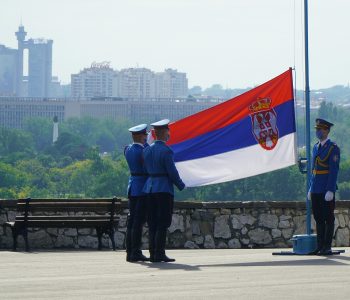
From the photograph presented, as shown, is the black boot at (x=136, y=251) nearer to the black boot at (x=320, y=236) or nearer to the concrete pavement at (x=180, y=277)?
the concrete pavement at (x=180, y=277)

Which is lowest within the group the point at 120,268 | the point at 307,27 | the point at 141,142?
the point at 120,268

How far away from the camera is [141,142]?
16.7m

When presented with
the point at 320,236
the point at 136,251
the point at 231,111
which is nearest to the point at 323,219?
the point at 320,236

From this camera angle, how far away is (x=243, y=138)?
17.8 m

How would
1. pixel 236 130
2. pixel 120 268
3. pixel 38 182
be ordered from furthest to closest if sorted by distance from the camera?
pixel 38 182 → pixel 236 130 → pixel 120 268

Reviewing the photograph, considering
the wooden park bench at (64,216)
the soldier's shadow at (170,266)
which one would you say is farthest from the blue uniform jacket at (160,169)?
the wooden park bench at (64,216)

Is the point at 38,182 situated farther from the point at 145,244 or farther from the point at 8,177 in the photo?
the point at 145,244

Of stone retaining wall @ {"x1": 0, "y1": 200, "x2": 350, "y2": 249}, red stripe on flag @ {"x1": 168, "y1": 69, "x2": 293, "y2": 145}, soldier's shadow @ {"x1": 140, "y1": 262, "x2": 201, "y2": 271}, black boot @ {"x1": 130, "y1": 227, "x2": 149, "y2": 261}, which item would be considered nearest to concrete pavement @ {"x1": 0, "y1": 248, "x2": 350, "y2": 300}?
soldier's shadow @ {"x1": 140, "y1": 262, "x2": 201, "y2": 271}

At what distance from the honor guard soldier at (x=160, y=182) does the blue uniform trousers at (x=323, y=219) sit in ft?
5.19

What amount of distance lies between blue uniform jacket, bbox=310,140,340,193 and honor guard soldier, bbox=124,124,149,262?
177 centimetres

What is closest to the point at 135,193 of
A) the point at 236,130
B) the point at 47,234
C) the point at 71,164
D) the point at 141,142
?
the point at 141,142

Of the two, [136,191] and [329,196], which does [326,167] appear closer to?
[329,196]

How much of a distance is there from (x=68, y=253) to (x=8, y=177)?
134 metres

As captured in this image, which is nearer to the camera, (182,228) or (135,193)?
(135,193)
